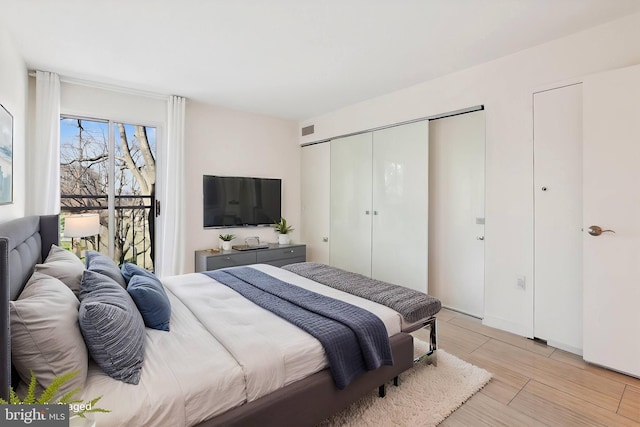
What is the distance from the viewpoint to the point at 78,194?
3588 millimetres

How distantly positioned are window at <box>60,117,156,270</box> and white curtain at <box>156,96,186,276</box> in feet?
0.80

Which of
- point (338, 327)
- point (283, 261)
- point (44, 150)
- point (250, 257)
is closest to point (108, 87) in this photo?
point (44, 150)

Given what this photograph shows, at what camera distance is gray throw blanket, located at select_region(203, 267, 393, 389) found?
64.6 inches

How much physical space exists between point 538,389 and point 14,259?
3017mm

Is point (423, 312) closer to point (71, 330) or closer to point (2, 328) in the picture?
point (71, 330)

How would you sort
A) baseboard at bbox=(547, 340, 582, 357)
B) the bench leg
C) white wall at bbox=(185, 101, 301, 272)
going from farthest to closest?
1. white wall at bbox=(185, 101, 301, 272)
2. baseboard at bbox=(547, 340, 582, 357)
3. the bench leg

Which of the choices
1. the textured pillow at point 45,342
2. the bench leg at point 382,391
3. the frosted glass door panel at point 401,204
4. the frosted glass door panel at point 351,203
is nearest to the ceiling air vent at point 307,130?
the frosted glass door panel at point 351,203

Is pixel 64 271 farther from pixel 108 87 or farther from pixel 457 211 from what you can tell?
pixel 457 211

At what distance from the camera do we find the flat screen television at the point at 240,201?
4363mm

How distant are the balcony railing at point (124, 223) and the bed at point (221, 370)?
5.70 ft

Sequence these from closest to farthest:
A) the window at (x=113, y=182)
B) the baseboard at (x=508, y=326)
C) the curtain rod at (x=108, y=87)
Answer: the baseboard at (x=508, y=326), the curtain rod at (x=108, y=87), the window at (x=113, y=182)

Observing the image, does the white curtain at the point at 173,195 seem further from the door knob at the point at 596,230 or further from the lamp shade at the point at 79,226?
the door knob at the point at 596,230

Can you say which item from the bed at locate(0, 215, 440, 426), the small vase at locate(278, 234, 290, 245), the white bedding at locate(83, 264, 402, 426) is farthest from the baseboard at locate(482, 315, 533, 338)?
the small vase at locate(278, 234, 290, 245)

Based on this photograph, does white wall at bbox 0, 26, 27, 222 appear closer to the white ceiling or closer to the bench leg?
the white ceiling
